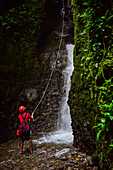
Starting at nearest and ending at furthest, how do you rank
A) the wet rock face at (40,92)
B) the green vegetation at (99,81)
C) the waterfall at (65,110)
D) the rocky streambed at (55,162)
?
the green vegetation at (99,81), the rocky streambed at (55,162), the wet rock face at (40,92), the waterfall at (65,110)

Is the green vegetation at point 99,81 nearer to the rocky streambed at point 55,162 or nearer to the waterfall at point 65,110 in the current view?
the rocky streambed at point 55,162

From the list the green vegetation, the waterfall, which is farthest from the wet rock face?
the green vegetation

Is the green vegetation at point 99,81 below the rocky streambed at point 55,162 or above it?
above

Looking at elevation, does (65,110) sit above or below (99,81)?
below

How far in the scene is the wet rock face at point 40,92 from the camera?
20.8ft

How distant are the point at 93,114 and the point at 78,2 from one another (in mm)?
2882

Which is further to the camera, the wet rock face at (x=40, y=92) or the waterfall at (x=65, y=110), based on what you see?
the waterfall at (x=65, y=110)

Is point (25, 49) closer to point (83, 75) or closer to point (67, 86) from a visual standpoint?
point (67, 86)

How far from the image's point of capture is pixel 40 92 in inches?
297

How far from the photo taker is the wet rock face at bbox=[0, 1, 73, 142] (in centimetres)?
634

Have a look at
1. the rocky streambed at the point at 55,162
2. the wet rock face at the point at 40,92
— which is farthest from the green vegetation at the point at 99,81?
the wet rock face at the point at 40,92

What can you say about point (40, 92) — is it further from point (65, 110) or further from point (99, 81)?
point (99, 81)

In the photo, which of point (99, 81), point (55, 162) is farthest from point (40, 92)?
point (99, 81)

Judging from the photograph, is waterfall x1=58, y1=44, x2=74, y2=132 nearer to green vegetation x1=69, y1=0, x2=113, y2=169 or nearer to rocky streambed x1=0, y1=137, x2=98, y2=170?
rocky streambed x1=0, y1=137, x2=98, y2=170
